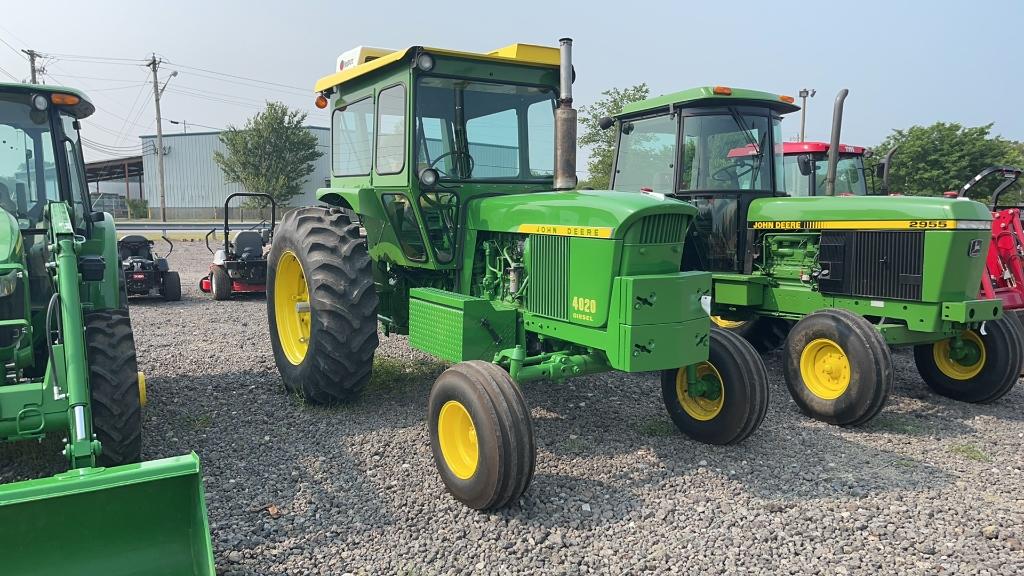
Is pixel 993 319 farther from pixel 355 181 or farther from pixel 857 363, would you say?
pixel 355 181

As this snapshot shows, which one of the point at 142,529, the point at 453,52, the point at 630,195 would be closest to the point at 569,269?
the point at 630,195

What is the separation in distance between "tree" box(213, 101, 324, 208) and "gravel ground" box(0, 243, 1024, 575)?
31428 mm

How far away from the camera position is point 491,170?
16.6 ft

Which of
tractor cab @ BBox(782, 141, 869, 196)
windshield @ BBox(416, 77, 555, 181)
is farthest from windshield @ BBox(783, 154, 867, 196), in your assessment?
windshield @ BBox(416, 77, 555, 181)

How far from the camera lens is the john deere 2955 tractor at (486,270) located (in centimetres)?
381

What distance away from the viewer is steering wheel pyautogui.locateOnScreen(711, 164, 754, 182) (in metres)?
6.71

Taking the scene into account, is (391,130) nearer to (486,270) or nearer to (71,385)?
(486,270)

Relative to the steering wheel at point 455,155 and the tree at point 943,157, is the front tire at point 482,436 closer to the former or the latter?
the steering wheel at point 455,155

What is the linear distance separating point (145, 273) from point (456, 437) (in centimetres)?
826

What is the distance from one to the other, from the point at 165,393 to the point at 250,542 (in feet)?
8.90

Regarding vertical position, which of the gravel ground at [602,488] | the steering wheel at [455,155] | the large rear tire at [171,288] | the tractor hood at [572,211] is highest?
the steering wheel at [455,155]

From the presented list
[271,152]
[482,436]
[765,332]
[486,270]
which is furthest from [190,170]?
[482,436]

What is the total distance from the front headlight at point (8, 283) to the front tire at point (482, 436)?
7.24 ft

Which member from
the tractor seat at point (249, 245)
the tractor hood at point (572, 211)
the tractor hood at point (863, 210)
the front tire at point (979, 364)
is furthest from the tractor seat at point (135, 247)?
the front tire at point (979, 364)
